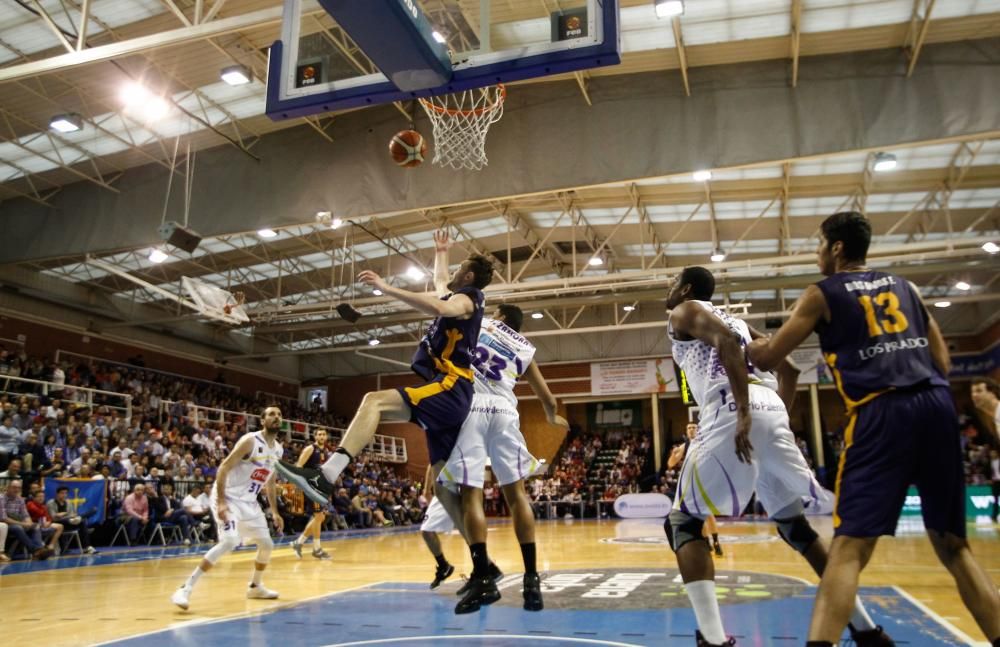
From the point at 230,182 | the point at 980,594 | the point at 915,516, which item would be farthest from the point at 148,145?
the point at 915,516

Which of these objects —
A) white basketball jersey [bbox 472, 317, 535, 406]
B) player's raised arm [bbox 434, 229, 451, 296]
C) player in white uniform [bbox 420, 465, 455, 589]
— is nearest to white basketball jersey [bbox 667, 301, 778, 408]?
white basketball jersey [bbox 472, 317, 535, 406]

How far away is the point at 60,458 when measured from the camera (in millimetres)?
15094

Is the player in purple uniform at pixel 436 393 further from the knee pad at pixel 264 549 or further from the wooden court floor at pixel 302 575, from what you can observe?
the knee pad at pixel 264 549

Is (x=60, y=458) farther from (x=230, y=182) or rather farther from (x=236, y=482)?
(x=236, y=482)

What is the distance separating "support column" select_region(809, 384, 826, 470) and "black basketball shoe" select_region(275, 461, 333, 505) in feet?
92.8

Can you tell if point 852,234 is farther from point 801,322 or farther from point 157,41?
point 157,41

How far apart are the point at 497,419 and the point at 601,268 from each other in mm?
21463

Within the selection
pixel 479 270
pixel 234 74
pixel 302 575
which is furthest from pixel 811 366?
pixel 479 270

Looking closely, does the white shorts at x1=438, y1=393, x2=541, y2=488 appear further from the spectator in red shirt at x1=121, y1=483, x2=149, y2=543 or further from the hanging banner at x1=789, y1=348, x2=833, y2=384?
the hanging banner at x1=789, y1=348, x2=833, y2=384

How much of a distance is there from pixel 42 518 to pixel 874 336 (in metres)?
13.8

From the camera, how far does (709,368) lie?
4.02 meters

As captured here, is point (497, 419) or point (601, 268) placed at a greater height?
point (601, 268)

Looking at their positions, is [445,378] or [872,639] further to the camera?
[445,378]

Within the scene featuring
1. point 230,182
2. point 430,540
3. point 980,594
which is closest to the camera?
point 980,594
